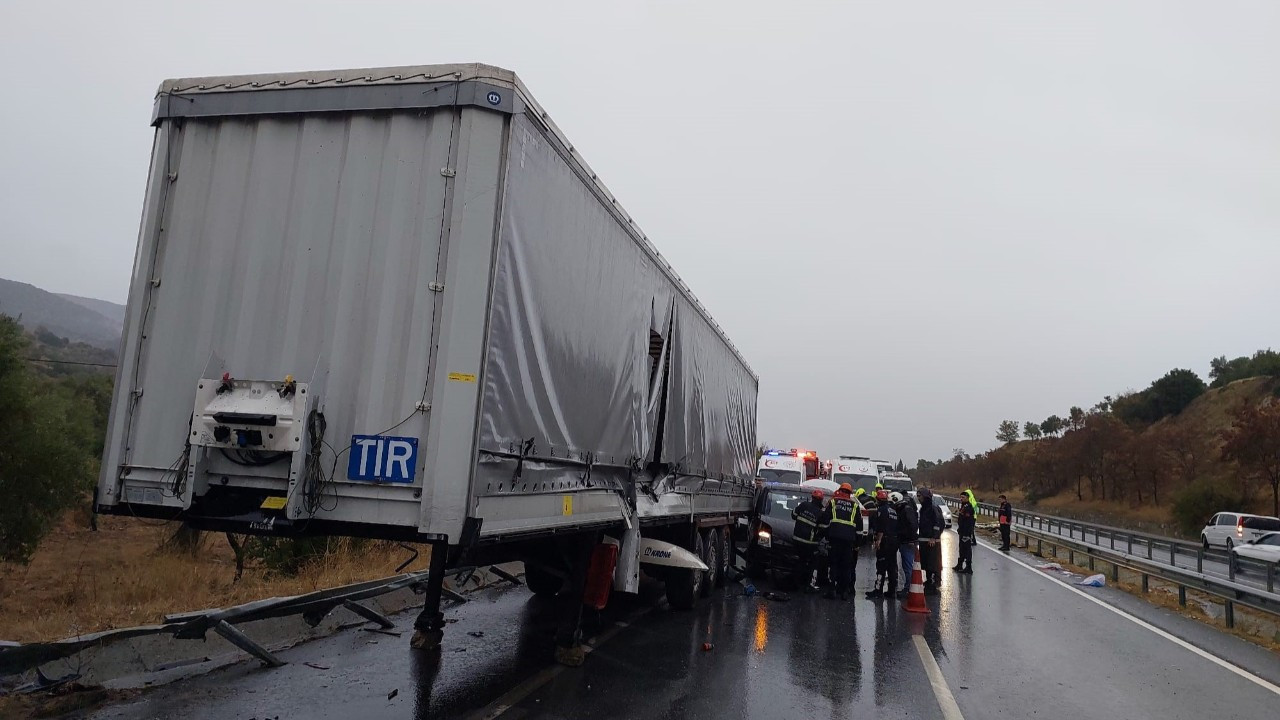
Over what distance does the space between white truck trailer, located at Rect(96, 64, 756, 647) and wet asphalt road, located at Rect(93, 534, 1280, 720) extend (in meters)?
1.00

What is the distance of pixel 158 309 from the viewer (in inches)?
209

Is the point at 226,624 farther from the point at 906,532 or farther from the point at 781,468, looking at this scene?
the point at 781,468

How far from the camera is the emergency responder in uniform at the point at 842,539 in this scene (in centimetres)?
1248

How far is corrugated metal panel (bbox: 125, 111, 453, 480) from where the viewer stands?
4.94 m

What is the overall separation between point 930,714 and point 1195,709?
8.07ft

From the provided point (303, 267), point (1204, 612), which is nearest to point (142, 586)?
point (303, 267)

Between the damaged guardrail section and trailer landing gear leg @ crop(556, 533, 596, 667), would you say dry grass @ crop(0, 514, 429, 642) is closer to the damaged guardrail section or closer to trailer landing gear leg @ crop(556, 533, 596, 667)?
the damaged guardrail section

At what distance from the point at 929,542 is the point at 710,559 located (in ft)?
14.7

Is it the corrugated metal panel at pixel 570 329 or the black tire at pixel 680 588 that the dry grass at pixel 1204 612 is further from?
the corrugated metal panel at pixel 570 329

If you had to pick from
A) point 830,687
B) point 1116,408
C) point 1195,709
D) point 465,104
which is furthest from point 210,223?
point 1116,408

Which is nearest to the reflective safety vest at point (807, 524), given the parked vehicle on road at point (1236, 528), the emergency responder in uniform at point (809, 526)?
the emergency responder in uniform at point (809, 526)

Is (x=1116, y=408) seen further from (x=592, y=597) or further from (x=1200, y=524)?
(x=592, y=597)

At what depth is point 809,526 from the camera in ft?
41.9

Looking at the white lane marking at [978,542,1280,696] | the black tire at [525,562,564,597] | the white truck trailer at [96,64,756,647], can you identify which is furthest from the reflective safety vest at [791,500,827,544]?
the white truck trailer at [96,64,756,647]
